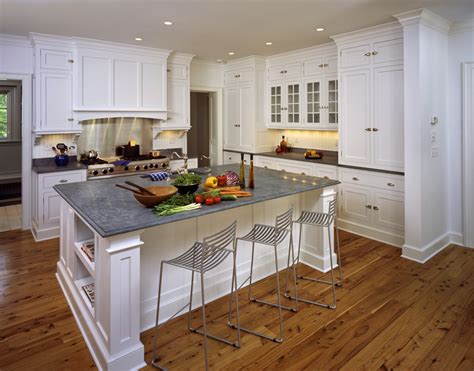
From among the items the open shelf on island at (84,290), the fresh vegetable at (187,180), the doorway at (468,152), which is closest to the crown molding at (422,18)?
the doorway at (468,152)

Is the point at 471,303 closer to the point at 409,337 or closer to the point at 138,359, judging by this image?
the point at 409,337

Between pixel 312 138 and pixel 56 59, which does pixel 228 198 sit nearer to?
pixel 56 59

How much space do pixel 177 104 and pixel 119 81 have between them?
1113 millimetres

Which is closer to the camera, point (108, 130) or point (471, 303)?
point (471, 303)

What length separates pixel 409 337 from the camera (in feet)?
8.55

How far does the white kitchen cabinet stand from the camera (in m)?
6.35

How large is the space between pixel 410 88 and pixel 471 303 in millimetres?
2279

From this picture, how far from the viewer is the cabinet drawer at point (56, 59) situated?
4.72 meters

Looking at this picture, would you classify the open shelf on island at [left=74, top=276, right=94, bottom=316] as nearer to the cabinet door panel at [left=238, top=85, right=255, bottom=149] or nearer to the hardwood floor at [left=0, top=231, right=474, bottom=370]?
the hardwood floor at [left=0, top=231, right=474, bottom=370]

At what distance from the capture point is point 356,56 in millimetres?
4641

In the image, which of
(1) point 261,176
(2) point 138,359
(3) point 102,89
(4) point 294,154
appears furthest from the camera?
(4) point 294,154

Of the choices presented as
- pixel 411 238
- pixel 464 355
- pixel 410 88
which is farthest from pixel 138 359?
pixel 410 88

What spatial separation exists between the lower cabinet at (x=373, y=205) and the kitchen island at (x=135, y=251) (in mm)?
1230

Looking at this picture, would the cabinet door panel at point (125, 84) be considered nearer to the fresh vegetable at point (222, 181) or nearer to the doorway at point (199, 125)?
the doorway at point (199, 125)
